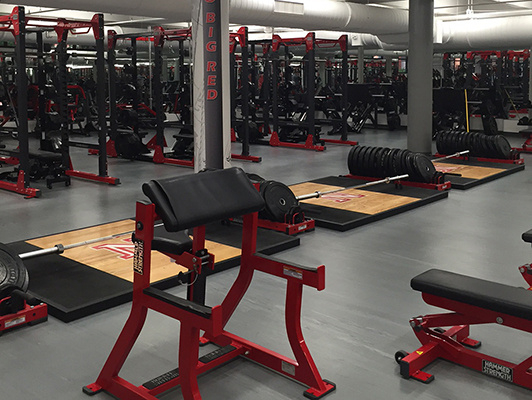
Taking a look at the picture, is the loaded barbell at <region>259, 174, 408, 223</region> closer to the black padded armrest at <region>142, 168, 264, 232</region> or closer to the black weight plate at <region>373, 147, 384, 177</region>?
the black weight plate at <region>373, 147, 384, 177</region>

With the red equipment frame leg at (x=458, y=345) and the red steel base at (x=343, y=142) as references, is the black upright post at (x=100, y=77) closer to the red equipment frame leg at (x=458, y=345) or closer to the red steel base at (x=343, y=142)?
the red steel base at (x=343, y=142)

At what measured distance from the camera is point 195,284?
271 cm

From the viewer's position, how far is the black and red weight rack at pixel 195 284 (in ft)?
7.72

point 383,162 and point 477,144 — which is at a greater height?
point 477,144

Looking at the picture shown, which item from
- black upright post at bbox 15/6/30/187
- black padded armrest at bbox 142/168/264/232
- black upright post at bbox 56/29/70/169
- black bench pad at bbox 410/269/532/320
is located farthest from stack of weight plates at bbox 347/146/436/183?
black padded armrest at bbox 142/168/264/232

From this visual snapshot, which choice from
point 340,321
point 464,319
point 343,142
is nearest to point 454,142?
point 343,142

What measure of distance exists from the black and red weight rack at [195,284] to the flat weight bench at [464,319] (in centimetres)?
57

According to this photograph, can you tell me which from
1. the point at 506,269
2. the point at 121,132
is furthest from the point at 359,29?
the point at 506,269

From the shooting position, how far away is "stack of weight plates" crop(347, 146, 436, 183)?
7.18m

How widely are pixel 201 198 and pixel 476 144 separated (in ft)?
25.3

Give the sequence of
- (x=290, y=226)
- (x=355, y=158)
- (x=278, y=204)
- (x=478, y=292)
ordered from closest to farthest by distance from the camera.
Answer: (x=478, y=292) < (x=290, y=226) < (x=278, y=204) < (x=355, y=158)

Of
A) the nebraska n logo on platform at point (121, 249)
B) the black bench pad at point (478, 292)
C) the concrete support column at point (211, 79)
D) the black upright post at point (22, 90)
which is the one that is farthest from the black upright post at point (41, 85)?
the black bench pad at point (478, 292)

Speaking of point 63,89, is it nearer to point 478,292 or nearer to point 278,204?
point 278,204

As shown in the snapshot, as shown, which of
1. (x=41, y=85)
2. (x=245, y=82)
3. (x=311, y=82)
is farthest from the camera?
(x=311, y=82)
